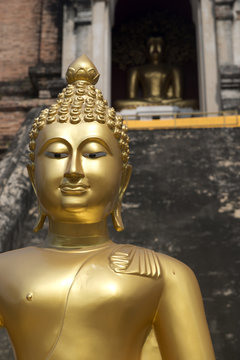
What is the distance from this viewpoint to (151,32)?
42.0 feet

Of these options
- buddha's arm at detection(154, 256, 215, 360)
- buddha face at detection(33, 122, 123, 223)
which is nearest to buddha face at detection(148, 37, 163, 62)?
buddha face at detection(33, 122, 123, 223)

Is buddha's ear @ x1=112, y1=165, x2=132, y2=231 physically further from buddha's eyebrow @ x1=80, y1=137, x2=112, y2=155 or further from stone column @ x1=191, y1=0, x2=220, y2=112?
stone column @ x1=191, y1=0, x2=220, y2=112

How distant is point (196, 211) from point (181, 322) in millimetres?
2660

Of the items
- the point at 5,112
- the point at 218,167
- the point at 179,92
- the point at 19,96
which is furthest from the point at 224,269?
the point at 179,92

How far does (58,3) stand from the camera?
10.6m

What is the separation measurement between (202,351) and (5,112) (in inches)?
332

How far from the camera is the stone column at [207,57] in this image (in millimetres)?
8555

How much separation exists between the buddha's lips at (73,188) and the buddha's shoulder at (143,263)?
0.31m

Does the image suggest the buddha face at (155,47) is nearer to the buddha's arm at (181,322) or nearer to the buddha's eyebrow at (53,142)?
the buddha's eyebrow at (53,142)

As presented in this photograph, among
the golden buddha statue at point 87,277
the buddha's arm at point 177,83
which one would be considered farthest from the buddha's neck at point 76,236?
the buddha's arm at point 177,83

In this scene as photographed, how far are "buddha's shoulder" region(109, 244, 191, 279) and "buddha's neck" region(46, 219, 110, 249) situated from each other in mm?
117

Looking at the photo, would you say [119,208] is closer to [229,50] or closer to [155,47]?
[229,50]

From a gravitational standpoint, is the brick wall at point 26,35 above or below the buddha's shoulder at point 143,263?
above

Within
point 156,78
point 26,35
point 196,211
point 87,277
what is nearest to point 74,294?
point 87,277
